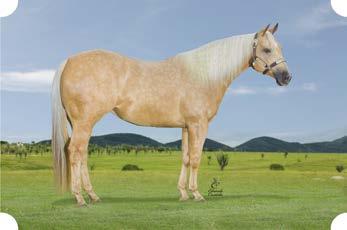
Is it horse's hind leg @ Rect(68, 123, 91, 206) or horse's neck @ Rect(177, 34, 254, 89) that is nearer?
horse's hind leg @ Rect(68, 123, 91, 206)

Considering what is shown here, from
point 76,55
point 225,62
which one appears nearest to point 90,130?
point 76,55

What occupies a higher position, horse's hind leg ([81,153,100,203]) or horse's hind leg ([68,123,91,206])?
horse's hind leg ([68,123,91,206])

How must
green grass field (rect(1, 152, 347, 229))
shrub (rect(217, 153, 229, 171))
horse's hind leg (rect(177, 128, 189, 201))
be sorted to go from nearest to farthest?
green grass field (rect(1, 152, 347, 229)), horse's hind leg (rect(177, 128, 189, 201)), shrub (rect(217, 153, 229, 171))

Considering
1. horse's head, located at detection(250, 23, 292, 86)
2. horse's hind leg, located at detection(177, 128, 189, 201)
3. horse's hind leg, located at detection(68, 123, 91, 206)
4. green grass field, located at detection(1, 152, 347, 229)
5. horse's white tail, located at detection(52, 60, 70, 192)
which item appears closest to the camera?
green grass field, located at detection(1, 152, 347, 229)

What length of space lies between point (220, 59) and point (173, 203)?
2.09 metres

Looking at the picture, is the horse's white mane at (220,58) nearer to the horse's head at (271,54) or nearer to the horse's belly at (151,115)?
the horse's head at (271,54)

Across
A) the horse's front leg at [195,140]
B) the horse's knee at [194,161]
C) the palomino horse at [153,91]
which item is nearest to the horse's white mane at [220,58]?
the palomino horse at [153,91]

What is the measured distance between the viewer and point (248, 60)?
7102 millimetres

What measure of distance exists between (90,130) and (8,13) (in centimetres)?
254

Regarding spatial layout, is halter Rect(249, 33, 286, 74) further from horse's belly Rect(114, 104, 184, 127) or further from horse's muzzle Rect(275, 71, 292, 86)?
horse's belly Rect(114, 104, 184, 127)

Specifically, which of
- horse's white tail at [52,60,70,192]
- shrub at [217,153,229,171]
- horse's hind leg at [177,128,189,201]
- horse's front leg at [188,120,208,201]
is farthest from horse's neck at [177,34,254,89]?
shrub at [217,153,229,171]

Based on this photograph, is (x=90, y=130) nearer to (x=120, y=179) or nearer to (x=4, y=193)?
(x=4, y=193)

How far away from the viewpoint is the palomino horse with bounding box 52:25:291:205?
6344mm

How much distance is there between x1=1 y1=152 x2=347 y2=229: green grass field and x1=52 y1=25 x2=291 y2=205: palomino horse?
1.56 feet
